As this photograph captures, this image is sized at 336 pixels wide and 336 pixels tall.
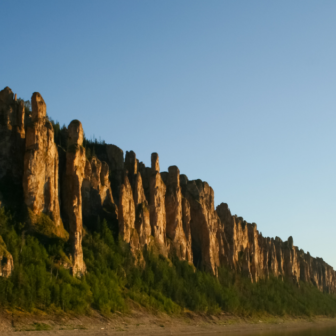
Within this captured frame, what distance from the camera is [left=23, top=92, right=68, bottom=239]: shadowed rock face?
62719 millimetres

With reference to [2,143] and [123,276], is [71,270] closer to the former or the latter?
[123,276]

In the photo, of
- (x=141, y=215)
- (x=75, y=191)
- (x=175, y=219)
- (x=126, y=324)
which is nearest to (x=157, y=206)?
(x=175, y=219)

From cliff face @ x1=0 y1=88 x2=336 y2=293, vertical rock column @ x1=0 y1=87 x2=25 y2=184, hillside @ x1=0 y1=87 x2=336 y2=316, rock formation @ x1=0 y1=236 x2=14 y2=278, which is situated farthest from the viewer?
vertical rock column @ x1=0 y1=87 x2=25 y2=184

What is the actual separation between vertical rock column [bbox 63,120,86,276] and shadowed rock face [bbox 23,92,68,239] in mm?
1758

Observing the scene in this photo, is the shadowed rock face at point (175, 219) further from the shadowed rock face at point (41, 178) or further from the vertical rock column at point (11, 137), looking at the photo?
the vertical rock column at point (11, 137)

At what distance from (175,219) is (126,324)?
33482 millimetres

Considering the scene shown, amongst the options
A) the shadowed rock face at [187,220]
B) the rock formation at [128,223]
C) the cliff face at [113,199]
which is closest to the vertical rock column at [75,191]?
the cliff face at [113,199]

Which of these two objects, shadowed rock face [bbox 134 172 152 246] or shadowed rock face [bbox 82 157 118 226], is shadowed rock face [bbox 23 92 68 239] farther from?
shadowed rock face [bbox 134 172 152 246]

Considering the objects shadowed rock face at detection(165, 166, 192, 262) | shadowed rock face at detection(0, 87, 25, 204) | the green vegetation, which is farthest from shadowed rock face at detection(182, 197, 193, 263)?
shadowed rock face at detection(0, 87, 25, 204)

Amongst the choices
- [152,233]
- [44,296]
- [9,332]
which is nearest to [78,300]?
[44,296]

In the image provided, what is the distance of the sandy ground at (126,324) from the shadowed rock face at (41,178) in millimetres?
12125

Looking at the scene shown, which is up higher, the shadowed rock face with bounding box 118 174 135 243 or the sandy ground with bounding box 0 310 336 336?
the shadowed rock face with bounding box 118 174 135 243

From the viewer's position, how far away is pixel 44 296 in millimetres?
54000

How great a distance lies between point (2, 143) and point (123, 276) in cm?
2369
